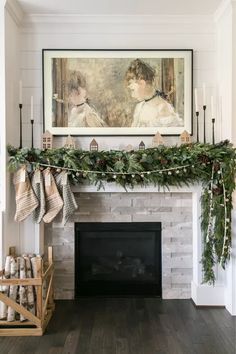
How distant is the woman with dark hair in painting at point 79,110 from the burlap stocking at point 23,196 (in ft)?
2.16

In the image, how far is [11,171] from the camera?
316 cm

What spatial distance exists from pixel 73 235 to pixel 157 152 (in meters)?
1.15

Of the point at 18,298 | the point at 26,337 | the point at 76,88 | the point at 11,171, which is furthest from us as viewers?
the point at 76,88

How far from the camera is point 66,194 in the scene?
10.5 feet

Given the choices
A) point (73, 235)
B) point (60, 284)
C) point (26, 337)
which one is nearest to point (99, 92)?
point (73, 235)

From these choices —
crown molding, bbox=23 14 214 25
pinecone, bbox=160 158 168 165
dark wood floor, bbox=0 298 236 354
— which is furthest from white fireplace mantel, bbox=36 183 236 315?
crown molding, bbox=23 14 214 25

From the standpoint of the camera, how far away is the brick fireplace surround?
11.4ft

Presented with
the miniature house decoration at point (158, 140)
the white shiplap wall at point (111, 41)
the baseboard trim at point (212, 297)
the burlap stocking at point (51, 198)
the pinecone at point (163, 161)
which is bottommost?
the baseboard trim at point (212, 297)

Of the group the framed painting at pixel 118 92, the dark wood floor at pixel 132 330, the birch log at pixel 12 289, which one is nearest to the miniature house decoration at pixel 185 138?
the framed painting at pixel 118 92

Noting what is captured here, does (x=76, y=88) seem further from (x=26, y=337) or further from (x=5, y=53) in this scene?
(x=26, y=337)

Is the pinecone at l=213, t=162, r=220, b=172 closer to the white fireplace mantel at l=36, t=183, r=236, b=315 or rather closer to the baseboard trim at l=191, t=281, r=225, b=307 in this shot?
the white fireplace mantel at l=36, t=183, r=236, b=315

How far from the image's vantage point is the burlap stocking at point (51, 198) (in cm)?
317

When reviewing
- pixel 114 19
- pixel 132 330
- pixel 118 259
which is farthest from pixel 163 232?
pixel 114 19

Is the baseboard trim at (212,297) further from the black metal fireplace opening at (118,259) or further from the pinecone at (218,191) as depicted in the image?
the pinecone at (218,191)
